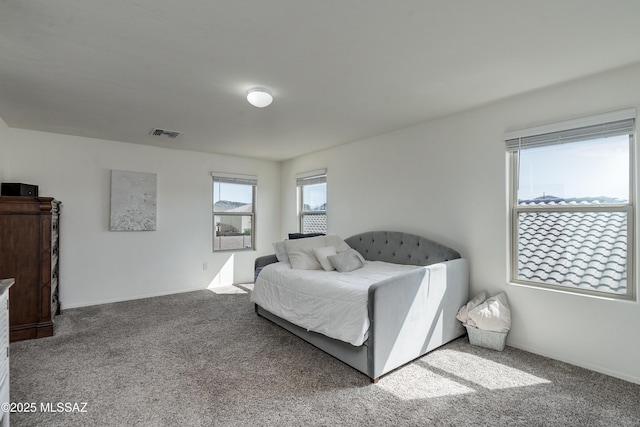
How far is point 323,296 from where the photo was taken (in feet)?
8.65

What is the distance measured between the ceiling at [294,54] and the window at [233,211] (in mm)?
2053

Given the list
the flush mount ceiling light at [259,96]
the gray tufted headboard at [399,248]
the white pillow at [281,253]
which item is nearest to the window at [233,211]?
the white pillow at [281,253]

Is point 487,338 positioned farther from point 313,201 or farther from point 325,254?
point 313,201

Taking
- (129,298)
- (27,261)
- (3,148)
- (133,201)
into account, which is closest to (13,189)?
(3,148)

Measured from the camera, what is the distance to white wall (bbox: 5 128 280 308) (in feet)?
13.1

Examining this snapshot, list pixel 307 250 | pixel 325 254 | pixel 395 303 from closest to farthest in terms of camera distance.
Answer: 1. pixel 395 303
2. pixel 325 254
3. pixel 307 250

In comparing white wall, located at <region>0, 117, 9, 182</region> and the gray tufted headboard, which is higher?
white wall, located at <region>0, 117, 9, 182</region>

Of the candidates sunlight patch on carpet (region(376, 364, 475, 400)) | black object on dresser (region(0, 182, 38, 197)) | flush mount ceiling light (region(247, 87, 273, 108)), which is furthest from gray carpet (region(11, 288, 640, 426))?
flush mount ceiling light (region(247, 87, 273, 108))

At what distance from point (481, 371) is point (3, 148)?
5.50 meters

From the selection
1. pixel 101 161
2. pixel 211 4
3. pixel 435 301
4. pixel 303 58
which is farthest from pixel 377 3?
pixel 101 161

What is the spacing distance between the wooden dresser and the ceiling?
1041mm

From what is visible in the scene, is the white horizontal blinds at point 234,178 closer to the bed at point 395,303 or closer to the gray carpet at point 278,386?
the bed at point 395,303

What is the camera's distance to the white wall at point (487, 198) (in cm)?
237

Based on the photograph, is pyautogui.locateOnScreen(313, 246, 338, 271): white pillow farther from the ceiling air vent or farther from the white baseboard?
the white baseboard
